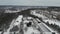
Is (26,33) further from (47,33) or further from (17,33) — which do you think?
(47,33)

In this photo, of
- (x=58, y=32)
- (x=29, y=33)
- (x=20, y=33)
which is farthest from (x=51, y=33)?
(x=20, y=33)

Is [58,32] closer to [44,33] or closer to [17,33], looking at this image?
[44,33]

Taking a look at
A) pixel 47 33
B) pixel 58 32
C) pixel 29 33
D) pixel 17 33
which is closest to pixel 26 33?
pixel 29 33

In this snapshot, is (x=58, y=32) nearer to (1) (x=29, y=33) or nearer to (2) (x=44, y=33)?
(2) (x=44, y=33)

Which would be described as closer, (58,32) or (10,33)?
(10,33)

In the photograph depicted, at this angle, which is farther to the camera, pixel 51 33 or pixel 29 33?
pixel 29 33

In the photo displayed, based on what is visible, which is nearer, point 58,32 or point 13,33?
point 13,33

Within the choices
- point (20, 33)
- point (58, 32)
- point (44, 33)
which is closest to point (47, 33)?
point (44, 33)
